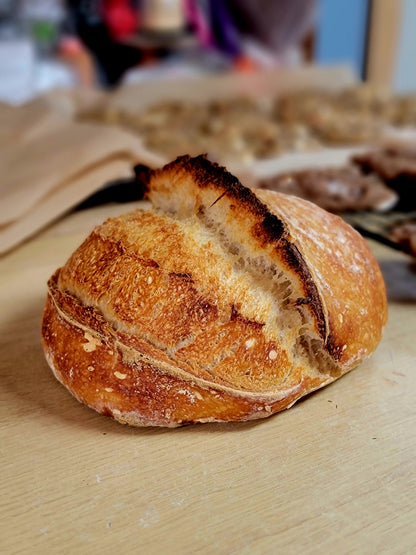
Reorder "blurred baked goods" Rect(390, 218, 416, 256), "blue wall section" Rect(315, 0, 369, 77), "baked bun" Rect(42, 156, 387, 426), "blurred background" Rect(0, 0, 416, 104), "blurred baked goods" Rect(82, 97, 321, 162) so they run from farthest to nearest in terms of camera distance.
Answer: "blue wall section" Rect(315, 0, 369, 77), "blurred background" Rect(0, 0, 416, 104), "blurred baked goods" Rect(82, 97, 321, 162), "blurred baked goods" Rect(390, 218, 416, 256), "baked bun" Rect(42, 156, 387, 426)

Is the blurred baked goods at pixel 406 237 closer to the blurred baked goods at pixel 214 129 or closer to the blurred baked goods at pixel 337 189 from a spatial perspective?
the blurred baked goods at pixel 337 189

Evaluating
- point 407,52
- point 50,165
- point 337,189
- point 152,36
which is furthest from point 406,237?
point 407,52

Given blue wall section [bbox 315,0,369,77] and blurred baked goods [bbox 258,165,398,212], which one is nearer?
blurred baked goods [bbox 258,165,398,212]

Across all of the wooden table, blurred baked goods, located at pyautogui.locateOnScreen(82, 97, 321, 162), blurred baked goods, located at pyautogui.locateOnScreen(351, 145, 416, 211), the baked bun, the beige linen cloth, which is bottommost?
blurred baked goods, located at pyautogui.locateOnScreen(82, 97, 321, 162)

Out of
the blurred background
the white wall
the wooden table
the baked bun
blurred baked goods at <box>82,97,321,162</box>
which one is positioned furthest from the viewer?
the white wall

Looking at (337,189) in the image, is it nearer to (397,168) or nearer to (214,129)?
(397,168)

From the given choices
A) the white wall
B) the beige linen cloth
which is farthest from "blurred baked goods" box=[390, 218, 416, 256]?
the white wall

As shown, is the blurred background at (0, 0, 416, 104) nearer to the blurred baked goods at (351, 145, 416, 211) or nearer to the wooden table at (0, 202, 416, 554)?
the blurred baked goods at (351, 145, 416, 211)
